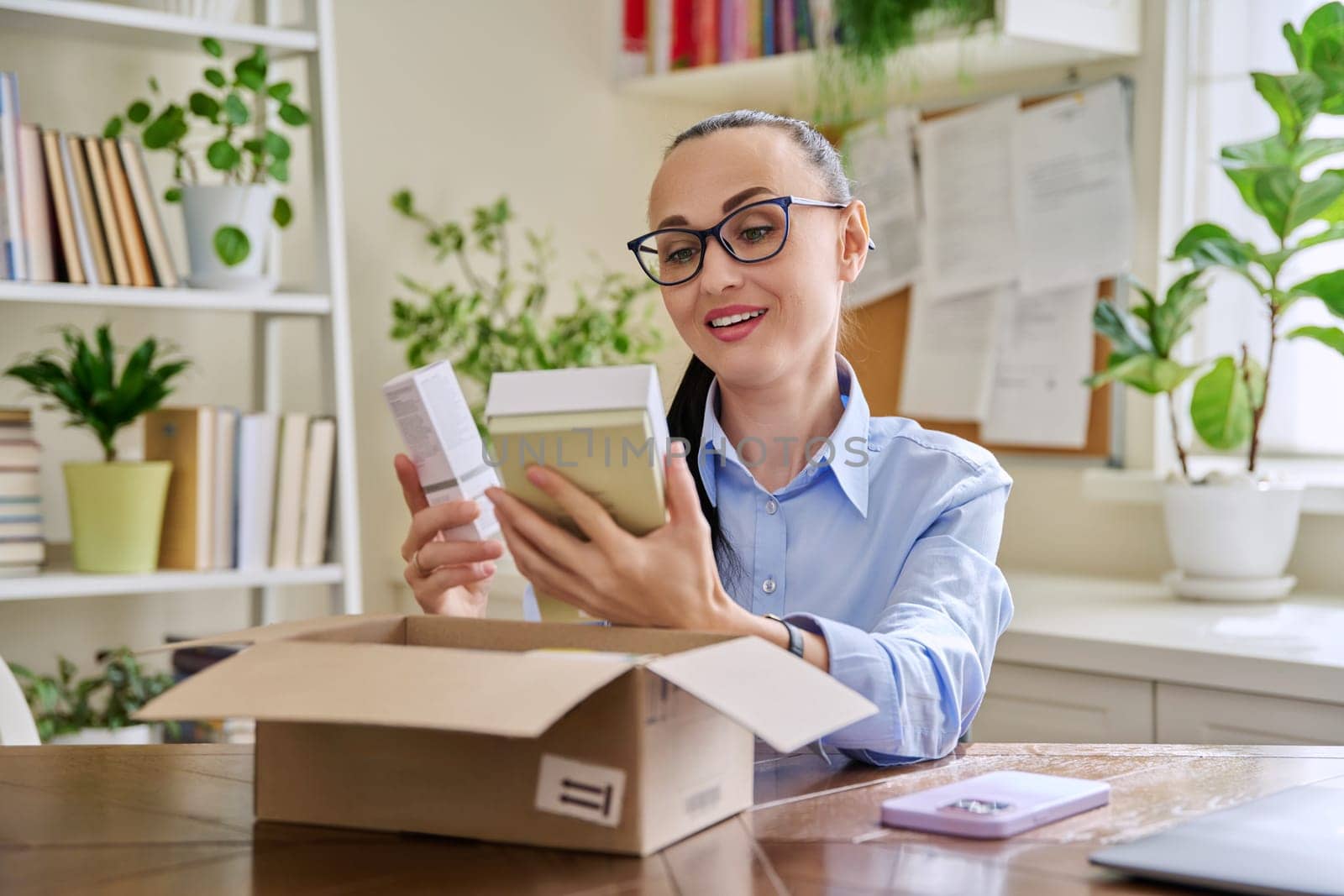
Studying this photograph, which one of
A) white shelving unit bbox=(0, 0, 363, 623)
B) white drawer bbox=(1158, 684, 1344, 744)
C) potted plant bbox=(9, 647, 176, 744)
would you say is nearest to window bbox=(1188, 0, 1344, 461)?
white drawer bbox=(1158, 684, 1344, 744)

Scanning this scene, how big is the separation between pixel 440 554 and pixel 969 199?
6.03 ft

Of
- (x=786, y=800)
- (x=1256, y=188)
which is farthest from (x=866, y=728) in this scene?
(x=1256, y=188)

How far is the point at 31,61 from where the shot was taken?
2.29 m

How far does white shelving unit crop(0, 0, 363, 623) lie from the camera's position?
83.8 inches

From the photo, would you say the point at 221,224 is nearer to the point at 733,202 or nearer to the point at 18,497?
the point at 18,497

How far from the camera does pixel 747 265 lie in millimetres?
1313

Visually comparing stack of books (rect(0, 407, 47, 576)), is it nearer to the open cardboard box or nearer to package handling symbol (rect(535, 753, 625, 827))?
the open cardboard box

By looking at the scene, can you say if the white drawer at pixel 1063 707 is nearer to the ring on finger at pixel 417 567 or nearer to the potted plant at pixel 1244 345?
the potted plant at pixel 1244 345

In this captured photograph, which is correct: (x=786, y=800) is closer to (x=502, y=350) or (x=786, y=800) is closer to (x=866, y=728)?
(x=866, y=728)

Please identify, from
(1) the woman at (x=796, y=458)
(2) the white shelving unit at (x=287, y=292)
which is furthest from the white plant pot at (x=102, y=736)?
(1) the woman at (x=796, y=458)

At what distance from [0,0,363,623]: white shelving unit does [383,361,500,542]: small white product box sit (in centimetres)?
115

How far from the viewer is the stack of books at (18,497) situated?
2.04 m

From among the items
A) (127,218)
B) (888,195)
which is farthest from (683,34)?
(127,218)

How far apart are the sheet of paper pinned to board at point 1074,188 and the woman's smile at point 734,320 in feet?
4.62
